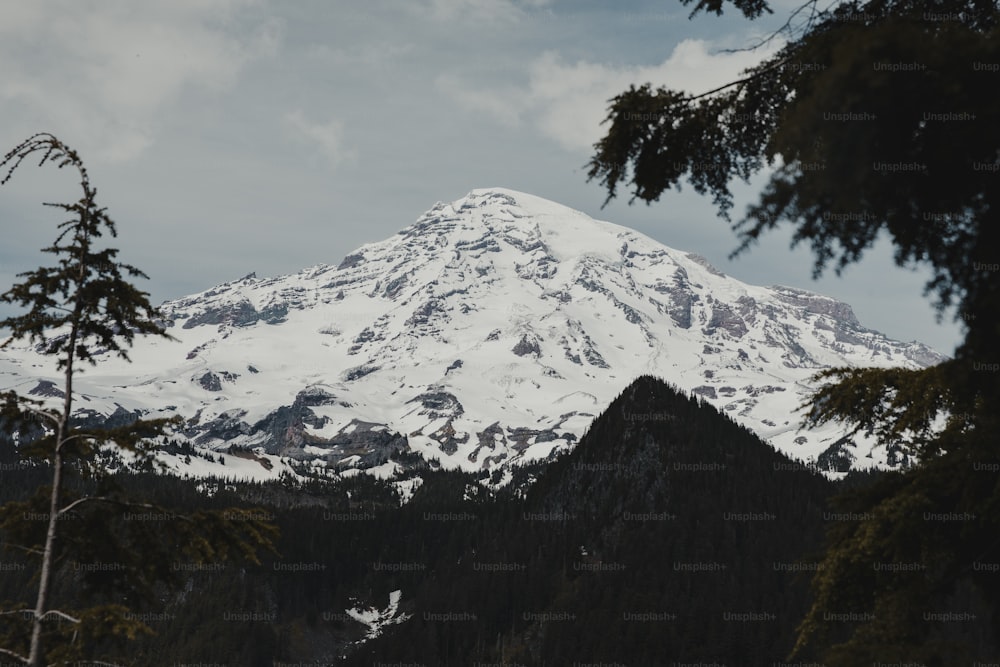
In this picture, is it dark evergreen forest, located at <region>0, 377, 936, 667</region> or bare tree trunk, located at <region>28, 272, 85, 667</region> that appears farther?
dark evergreen forest, located at <region>0, 377, 936, 667</region>

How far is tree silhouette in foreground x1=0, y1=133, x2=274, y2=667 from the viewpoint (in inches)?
474

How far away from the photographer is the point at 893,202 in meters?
7.55

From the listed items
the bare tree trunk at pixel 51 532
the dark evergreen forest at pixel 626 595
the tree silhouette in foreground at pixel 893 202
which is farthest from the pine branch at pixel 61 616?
the dark evergreen forest at pixel 626 595

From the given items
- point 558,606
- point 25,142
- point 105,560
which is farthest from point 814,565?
point 558,606

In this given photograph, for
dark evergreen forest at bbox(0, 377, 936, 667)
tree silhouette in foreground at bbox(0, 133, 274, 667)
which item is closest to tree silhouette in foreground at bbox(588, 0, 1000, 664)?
tree silhouette in foreground at bbox(0, 133, 274, 667)

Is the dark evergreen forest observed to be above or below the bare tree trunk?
below

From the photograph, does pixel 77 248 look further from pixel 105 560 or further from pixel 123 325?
pixel 105 560

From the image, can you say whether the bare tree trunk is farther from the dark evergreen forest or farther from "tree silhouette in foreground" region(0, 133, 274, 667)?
the dark evergreen forest

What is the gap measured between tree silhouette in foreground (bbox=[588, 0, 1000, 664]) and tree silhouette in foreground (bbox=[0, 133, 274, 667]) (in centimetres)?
743

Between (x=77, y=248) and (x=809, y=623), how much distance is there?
11.5 metres

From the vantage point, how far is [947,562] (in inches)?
429

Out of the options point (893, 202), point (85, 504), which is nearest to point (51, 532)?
point (85, 504)

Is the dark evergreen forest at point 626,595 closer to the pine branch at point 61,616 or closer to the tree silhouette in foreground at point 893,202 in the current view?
the tree silhouette in foreground at point 893,202

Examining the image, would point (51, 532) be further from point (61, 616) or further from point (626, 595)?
point (626, 595)
